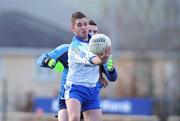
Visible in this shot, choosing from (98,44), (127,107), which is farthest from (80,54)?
(127,107)

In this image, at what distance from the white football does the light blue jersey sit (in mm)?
531

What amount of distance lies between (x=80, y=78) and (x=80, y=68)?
6.0 inches

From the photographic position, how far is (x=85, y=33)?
11.9m

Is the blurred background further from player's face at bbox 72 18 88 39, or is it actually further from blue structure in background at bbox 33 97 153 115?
player's face at bbox 72 18 88 39

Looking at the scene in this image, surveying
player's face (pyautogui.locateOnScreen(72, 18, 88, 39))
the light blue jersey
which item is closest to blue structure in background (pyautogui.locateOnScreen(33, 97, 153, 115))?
the light blue jersey

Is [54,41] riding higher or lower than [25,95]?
higher

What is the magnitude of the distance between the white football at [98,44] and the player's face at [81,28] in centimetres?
56

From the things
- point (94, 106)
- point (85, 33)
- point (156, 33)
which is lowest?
point (94, 106)

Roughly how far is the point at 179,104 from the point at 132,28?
38.8ft

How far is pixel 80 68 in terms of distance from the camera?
1197cm

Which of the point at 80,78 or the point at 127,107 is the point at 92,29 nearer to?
the point at 80,78

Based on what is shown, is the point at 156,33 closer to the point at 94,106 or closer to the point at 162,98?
the point at 162,98

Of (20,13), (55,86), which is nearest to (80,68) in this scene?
(55,86)

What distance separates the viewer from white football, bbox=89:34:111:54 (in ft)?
36.4
